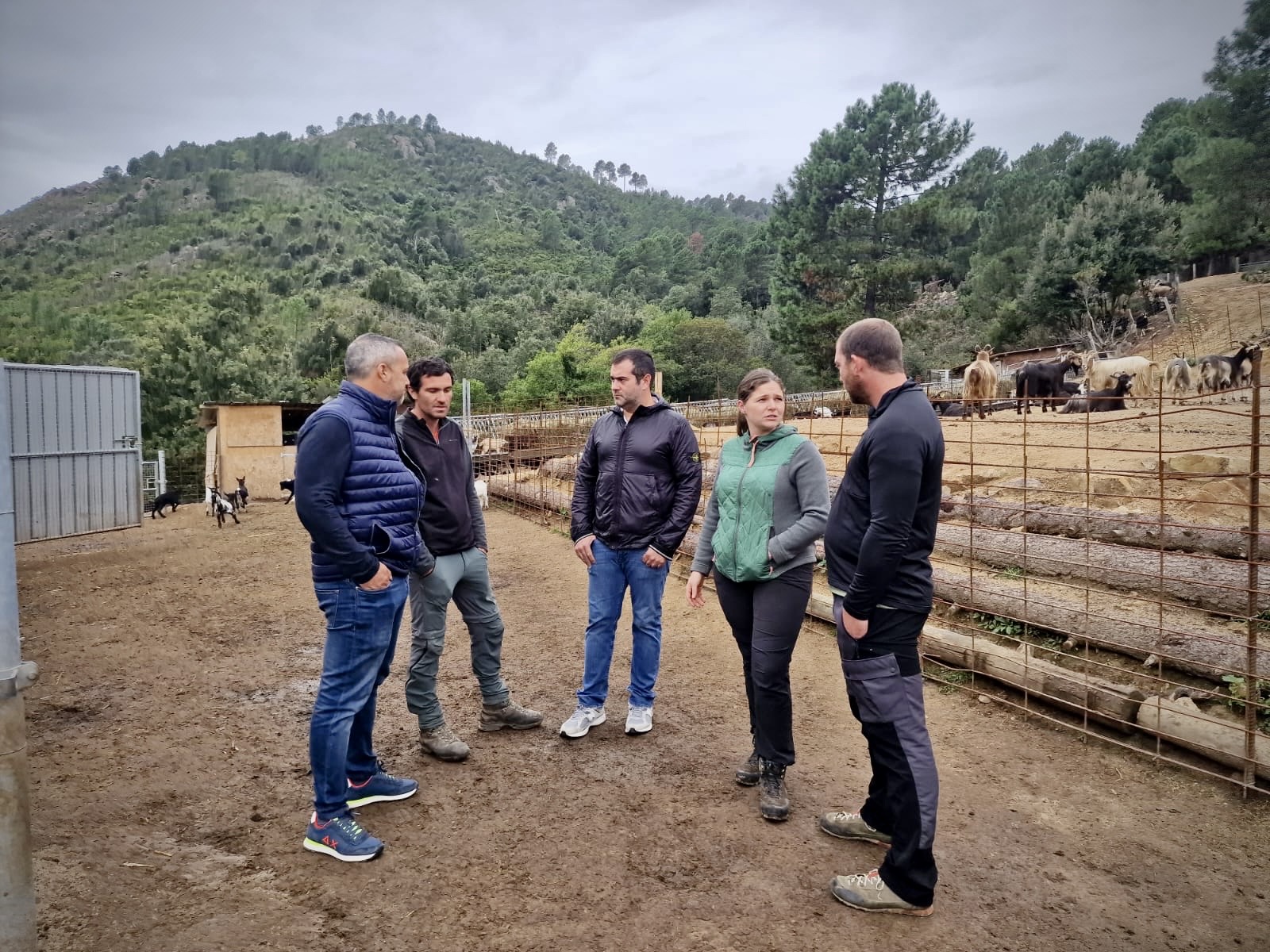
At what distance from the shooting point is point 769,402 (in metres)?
3.20

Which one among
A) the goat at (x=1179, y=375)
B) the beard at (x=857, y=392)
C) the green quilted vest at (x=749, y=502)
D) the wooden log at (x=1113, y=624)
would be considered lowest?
the wooden log at (x=1113, y=624)

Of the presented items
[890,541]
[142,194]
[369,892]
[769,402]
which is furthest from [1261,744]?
[142,194]

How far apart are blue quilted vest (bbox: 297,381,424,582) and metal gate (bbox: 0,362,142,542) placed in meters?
8.37

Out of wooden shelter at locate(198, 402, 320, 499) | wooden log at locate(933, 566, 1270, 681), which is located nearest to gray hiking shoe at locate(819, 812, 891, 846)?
wooden log at locate(933, 566, 1270, 681)

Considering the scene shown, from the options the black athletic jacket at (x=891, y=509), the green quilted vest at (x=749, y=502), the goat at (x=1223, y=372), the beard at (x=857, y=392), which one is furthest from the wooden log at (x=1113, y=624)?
the goat at (x=1223, y=372)

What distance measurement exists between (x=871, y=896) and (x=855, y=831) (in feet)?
1.49

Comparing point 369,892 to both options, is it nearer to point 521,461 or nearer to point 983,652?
point 983,652

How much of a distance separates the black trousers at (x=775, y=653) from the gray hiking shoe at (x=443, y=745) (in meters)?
1.44

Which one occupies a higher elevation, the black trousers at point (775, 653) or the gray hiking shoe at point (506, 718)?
the black trousers at point (775, 653)

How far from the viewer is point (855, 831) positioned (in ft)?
9.59

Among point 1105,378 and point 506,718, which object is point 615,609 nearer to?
point 506,718

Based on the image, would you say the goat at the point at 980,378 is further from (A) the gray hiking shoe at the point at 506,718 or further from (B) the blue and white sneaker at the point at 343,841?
(B) the blue and white sneaker at the point at 343,841

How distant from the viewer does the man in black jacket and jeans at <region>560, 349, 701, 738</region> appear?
147 inches

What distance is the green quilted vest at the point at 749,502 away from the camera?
123 inches
